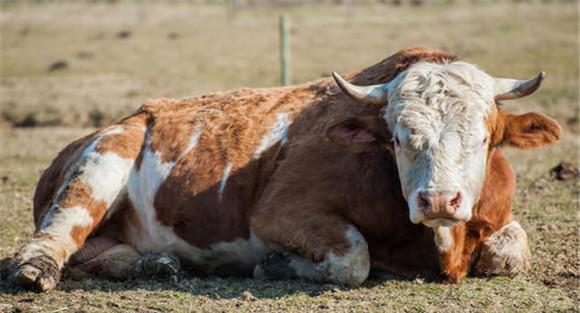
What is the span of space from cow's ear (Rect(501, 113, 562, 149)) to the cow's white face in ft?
0.89

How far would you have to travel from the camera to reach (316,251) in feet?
21.7

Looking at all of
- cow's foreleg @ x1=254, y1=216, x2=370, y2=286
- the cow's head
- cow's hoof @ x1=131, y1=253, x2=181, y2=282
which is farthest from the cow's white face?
cow's hoof @ x1=131, y1=253, x2=181, y2=282

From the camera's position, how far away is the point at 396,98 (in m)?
6.37

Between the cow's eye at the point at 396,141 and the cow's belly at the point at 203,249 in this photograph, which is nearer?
the cow's eye at the point at 396,141

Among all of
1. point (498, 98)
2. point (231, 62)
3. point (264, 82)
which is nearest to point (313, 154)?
point (498, 98)

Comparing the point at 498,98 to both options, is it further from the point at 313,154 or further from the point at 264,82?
the point at 264,82

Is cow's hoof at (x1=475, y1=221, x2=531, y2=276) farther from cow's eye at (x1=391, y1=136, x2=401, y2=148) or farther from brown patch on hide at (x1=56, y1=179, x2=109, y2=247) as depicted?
brown patch on hide at (x1=56, y1=179, x2=109, y2=247)

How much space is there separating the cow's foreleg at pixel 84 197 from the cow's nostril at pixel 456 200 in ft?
9.50

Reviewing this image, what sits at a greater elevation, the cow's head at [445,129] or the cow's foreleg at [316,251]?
the cow's head at [445,129]

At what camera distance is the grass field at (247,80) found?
6305 mm

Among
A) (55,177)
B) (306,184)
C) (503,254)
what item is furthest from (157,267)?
(503,254)

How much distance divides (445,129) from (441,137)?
0.07m

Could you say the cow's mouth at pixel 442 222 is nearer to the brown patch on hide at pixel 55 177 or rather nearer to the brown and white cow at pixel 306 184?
the brown and white cow at pixel 306 184

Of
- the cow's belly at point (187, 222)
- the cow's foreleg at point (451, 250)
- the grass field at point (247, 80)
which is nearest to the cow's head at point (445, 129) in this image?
the cow's foreleg at point (451, 250)
